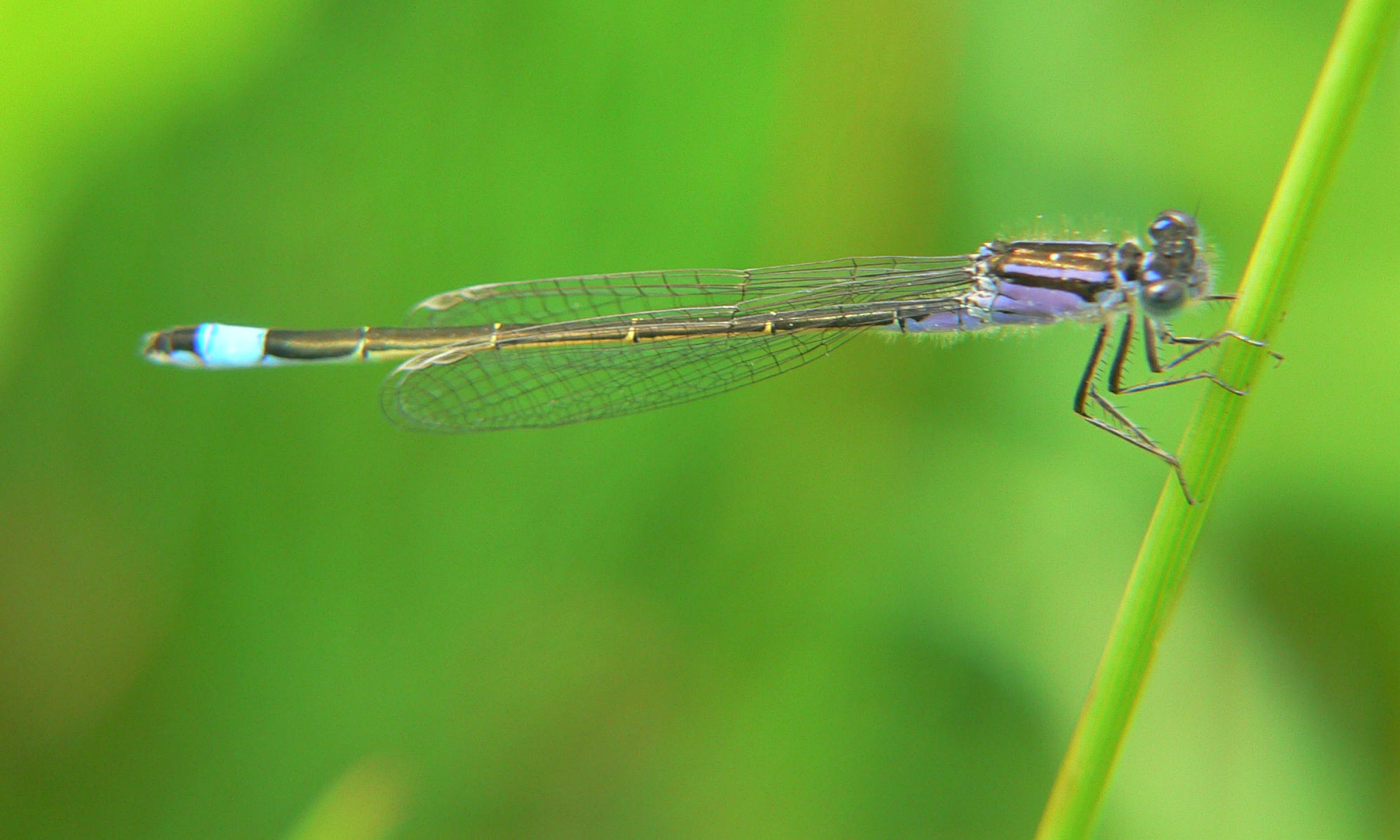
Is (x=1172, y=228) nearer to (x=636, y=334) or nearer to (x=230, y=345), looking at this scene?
(x=636, y=334)

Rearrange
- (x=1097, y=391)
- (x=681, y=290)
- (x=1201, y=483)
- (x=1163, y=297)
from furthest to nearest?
(x=681, y=290)
(x=1097, y=391)
(x=1163, y=297)
(x=1201, y=483)

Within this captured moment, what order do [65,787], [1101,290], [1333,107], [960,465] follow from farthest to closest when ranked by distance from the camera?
[960,465] → [1101,290] → [65,787] → [1333,107]

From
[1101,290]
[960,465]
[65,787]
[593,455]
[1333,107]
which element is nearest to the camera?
[1333,107]

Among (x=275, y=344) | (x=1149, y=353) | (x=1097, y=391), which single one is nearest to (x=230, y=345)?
(x=275, y=344)

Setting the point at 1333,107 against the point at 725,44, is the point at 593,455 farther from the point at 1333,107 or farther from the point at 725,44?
the point at 1333,107

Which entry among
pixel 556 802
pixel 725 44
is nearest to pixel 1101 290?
pixel 725 44

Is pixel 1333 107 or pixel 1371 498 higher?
pixel 1333 107

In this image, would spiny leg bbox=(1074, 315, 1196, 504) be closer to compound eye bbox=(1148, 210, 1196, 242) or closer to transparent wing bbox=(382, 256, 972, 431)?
compound eye bbox=(1148, 210, 1196, 242)
